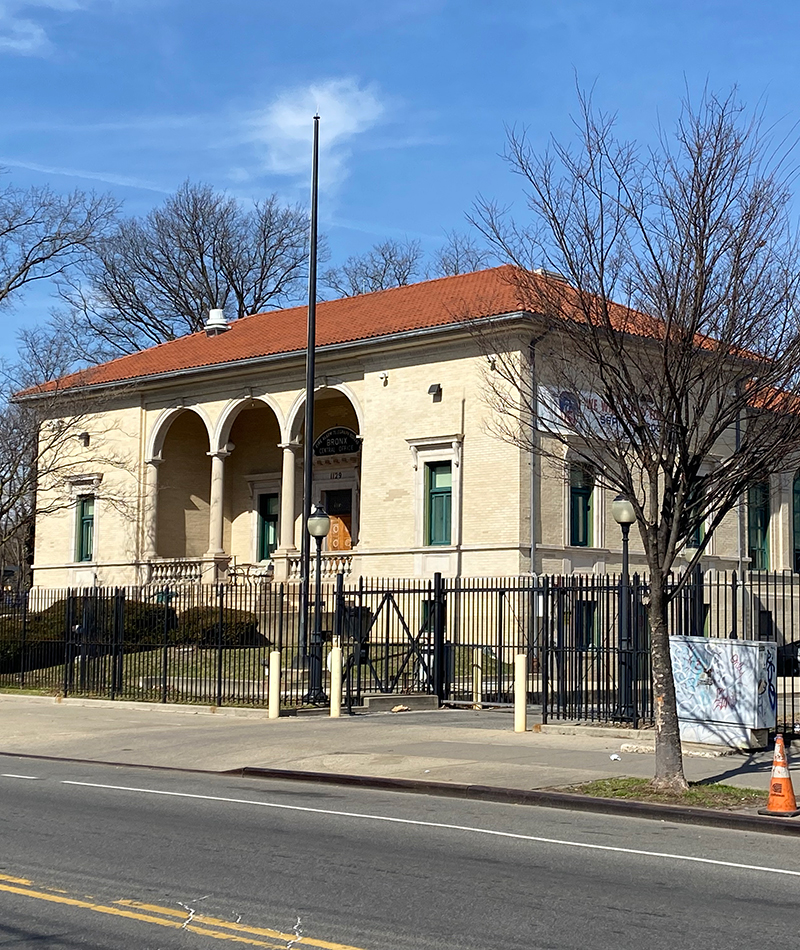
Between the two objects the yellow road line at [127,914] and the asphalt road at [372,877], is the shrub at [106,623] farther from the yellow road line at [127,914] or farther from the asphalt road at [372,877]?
the yellow road line at [127,914]

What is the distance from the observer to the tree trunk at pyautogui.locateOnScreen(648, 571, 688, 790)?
517 inches

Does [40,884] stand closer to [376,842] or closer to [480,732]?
[376,842]

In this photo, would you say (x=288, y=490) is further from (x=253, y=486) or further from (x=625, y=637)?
(x=625, y=637)


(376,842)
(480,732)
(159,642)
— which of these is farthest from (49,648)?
(376,842)

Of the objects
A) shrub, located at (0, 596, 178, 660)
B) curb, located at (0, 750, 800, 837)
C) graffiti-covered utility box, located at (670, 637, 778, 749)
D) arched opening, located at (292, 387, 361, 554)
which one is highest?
arched opening, located at (292, 387, 361, 554)

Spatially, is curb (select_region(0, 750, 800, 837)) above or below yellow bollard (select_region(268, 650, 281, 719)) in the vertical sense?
below

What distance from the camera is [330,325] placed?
3956 cm

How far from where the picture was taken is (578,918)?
748cm

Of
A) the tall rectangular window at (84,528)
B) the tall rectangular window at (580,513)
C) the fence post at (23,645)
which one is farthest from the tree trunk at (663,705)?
the tall rectangular window at (84,528)

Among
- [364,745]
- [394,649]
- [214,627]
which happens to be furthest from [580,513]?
[364,745]

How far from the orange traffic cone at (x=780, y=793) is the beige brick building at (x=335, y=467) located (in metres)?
18.2

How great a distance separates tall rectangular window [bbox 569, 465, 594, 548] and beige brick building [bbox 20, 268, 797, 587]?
2.3 inches

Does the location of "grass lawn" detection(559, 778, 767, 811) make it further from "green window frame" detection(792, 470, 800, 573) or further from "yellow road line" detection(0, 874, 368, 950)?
"green window frame" detection(792, 470, 800, 573)

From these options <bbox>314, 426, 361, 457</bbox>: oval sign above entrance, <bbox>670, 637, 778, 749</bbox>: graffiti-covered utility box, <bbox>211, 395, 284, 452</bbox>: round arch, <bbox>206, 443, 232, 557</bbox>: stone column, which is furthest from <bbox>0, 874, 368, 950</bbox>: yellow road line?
<bbox>206, 443, 232, 557</bbox>: stone column
